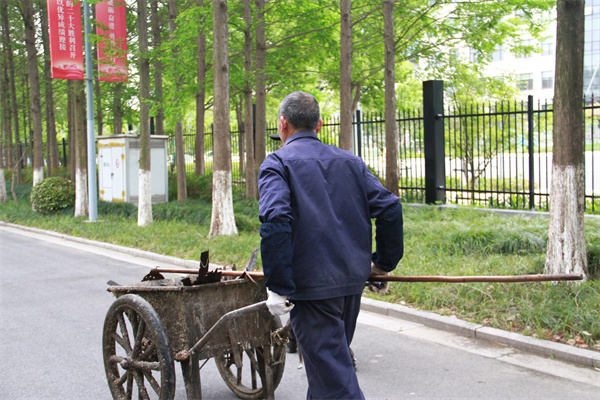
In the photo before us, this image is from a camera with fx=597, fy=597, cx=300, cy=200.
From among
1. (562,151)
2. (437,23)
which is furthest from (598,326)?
(437,23)

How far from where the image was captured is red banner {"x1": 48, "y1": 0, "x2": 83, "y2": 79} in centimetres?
1516

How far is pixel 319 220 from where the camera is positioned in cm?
304

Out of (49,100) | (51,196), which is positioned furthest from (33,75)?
(51,196)

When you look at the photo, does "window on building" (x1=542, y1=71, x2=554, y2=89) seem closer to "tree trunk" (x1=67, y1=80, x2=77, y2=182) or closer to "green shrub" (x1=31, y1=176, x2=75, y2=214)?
"tree trunk" (x1=67, y1=80, x2=77, y2=182)

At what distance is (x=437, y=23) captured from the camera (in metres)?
15.8

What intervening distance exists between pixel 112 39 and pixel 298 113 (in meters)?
12.8

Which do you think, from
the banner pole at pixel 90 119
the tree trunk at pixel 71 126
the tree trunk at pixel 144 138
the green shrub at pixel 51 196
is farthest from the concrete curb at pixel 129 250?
the tree trunk at pixel 71 126

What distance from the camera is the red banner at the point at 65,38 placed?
15.2 m

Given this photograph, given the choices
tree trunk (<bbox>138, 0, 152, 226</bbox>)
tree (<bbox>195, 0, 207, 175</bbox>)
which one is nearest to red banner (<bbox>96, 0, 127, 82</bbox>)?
tree trunk (<bbox>138, 0, 152, 226</bbox>)

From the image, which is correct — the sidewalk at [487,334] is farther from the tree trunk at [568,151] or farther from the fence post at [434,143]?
the fence post at [434,143]

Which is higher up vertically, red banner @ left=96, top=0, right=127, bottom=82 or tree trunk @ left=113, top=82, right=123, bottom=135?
red banner @ left=96, top=0, right=127, bottom=82

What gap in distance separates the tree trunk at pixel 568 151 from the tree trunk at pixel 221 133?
674 cm

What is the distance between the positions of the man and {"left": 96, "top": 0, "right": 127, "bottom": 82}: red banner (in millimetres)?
12748

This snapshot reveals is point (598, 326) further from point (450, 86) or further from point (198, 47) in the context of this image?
point (450, 86)
